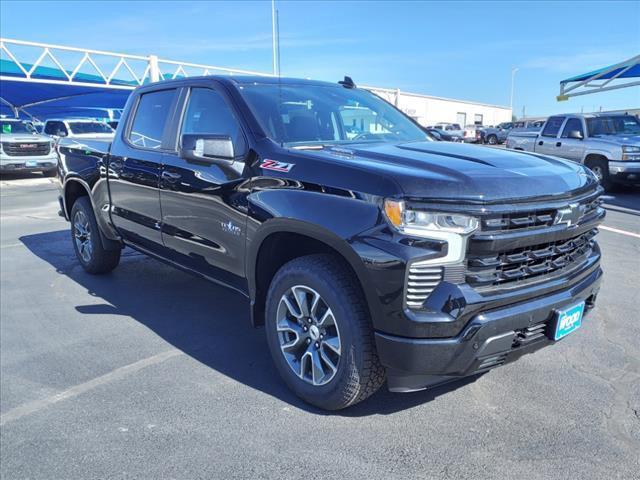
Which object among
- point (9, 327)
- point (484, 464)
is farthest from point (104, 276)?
point (484, 464)

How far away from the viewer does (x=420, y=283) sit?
2.51 metres

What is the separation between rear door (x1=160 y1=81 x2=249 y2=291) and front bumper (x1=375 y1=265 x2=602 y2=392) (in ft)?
4.33

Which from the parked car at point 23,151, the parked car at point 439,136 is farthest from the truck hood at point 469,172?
the parked car at point 23,151

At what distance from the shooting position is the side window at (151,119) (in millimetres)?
4410

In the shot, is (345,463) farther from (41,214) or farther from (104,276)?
(41,214)

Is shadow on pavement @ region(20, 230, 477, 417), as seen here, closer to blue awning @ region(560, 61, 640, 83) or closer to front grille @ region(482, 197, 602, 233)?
front grille @ region(482, 197, 602, 233)

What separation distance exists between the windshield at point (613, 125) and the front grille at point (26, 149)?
624 inches

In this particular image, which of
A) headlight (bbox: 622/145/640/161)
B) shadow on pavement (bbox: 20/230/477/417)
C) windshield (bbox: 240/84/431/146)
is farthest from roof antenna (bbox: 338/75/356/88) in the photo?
headlight (bbox: 622/145/640/161)

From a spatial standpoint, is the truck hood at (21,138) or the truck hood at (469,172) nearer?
the truck hood at (469,172)

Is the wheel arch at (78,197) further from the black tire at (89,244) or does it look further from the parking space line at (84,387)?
the parking space line at (84,387)

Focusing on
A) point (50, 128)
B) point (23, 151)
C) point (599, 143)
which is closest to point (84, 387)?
point (599, 143)

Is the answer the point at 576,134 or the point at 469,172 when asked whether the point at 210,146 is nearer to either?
the point at 469,172

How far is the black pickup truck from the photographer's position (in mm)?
2520

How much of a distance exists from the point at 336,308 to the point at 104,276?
13.4ft
